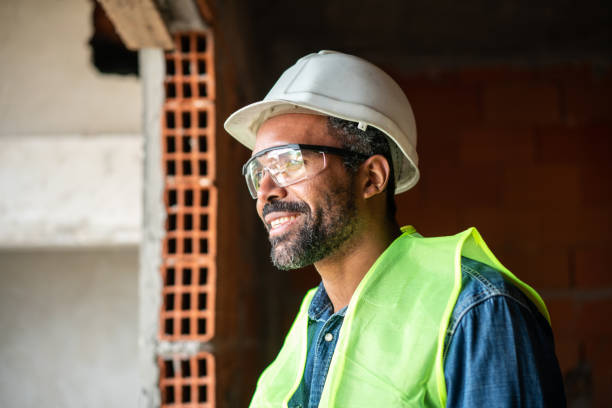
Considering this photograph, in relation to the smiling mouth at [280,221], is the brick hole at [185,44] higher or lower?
higher

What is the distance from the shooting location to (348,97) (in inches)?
62.5

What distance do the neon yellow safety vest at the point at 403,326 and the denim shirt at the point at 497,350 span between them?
0.03m

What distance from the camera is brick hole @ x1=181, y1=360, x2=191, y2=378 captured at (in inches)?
95.3

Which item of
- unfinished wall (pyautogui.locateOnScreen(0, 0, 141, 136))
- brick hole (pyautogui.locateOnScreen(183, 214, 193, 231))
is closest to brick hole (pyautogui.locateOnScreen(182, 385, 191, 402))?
brick hole (pyautogui.locateOnScreen(183, 214, 193, 231))

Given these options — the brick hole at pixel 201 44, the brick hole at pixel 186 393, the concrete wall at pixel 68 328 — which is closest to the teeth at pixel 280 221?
the brick hole at pixel 186 393

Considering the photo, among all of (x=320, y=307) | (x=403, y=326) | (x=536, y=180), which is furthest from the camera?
(x=536, y=180)

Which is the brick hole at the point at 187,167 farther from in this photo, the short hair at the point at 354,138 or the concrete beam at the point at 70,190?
the short hair at the point at 354,138

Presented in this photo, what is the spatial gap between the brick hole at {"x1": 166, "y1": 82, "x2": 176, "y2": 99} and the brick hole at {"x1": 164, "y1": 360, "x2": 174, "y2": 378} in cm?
117

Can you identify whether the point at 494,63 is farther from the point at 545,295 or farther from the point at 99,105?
the point at 99,105

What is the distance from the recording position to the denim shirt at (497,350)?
40.7 inches

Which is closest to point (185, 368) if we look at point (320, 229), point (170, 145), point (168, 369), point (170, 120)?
point (168, 369)

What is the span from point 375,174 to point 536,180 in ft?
9.86

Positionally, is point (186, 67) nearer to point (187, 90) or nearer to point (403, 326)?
point (187, 90)

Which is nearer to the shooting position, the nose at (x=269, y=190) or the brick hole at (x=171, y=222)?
the nose at (x=269, y=190)
